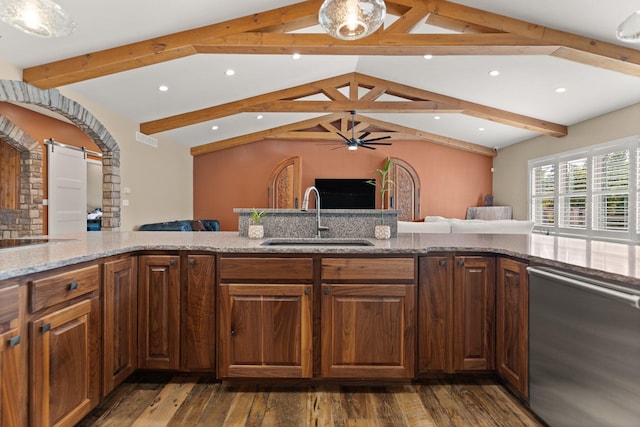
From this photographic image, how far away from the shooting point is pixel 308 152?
8.73 metres

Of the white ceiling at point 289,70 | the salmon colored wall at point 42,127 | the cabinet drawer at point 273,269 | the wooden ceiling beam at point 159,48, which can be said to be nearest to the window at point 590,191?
the white ceiling at point 289,70

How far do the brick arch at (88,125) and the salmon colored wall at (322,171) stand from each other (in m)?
3.48

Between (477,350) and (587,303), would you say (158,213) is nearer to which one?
(477,350)

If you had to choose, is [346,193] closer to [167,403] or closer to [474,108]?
[474,108]

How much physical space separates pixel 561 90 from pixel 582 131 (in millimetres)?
1423

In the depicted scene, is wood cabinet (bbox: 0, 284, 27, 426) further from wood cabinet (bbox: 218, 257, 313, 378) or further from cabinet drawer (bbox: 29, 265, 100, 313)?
wood cabinet (bbox: 218, 257, 313, 378)

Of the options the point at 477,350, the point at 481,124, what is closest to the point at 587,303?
the point at 477,350

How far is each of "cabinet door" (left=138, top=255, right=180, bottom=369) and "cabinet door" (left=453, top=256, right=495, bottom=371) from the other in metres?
1.64

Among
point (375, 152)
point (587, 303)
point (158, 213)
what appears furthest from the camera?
point (375, 152)

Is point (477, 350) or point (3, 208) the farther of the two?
point (3, 208)

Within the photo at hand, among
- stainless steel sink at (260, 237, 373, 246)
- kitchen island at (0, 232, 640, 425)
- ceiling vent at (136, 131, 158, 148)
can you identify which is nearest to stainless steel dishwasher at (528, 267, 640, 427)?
kitchen island at (0, 232, 640, 425)

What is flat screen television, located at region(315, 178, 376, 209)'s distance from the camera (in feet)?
27.7

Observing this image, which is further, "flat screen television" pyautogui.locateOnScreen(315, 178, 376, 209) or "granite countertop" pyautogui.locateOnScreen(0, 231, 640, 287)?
"flat screen television" pyautogui.locateOnScreen(315, 178, 376, 209)

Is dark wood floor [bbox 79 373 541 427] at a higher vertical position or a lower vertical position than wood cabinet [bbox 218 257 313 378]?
lower
